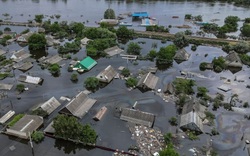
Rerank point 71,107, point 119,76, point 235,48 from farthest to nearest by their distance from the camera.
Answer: point 235,48, point 119,76, point 71,107

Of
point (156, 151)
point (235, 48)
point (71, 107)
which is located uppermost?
point (235, 48)

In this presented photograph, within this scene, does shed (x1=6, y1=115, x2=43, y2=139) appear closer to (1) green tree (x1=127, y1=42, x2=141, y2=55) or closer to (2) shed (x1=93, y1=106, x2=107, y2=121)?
(2) shed (x1=93, y1=106, x2=107, y2=121)

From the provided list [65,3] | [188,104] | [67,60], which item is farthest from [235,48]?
[65,3]

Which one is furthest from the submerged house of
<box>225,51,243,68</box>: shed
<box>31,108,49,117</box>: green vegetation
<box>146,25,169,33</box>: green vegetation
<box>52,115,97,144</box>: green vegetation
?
<box>225,51,243,68</box>: shed

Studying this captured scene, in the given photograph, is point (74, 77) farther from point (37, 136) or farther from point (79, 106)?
point (37, 136)

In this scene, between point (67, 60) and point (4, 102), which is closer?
point (4, 102)

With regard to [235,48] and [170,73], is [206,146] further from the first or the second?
[235,48]
